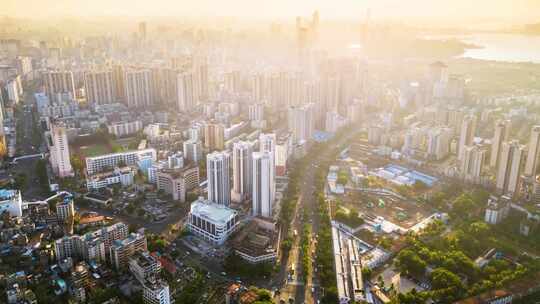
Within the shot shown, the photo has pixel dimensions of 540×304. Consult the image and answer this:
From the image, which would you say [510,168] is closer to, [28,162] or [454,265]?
[454,265]

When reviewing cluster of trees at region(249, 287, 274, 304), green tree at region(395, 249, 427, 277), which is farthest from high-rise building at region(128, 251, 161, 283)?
green tree at region(395, 249, 427, 277)

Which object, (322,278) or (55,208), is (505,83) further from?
(55,208)

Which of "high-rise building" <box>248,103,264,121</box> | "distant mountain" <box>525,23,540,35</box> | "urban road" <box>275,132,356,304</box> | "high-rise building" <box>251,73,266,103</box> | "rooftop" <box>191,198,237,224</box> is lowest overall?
"urban road" <box>275,132,356,304</box>

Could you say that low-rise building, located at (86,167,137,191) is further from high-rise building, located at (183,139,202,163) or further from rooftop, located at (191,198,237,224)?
rooftop, located at (191,198,237,224)

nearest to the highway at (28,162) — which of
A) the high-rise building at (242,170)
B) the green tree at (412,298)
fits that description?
the high-rise building at (242,170)

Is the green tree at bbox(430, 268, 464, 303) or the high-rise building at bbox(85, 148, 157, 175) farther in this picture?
the high-rise building at bbox(85, 148, 157, 175)

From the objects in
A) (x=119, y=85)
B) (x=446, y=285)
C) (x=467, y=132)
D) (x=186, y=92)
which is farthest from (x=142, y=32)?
(x=446, y=285)

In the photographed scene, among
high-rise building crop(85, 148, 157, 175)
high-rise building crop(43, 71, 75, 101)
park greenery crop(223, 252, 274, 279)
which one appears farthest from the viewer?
high-rise building crop(43, 71, 75, 101)
